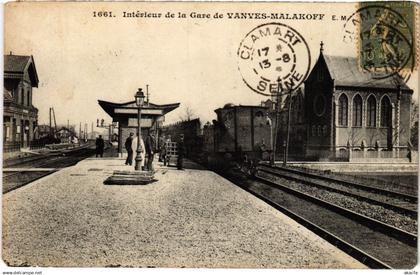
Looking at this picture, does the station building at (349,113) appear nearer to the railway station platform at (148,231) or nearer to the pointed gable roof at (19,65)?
the railway station platform at (148,231)

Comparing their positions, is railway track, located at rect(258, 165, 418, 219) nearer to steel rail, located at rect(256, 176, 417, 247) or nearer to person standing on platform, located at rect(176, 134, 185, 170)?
steel rail, located at rect(256, 176, 417, 247)

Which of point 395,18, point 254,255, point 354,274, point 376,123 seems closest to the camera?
point 354,274

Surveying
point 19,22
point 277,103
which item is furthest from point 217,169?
point 19,22

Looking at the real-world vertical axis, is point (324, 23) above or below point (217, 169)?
above

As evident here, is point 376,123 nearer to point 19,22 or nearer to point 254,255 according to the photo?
point 254,255

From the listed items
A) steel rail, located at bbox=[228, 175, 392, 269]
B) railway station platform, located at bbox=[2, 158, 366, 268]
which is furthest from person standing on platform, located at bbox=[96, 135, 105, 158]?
steel rail, located at bbox=[228, 175, 392, 269]

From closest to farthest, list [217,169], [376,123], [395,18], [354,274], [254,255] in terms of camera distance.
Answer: [354,274]
[254,255]
[395,18]
[376,123]
[217,169]

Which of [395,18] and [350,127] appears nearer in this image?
[395,18]

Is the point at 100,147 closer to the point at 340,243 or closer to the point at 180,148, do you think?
the point at 180,148

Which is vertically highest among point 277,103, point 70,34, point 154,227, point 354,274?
point 70,34
